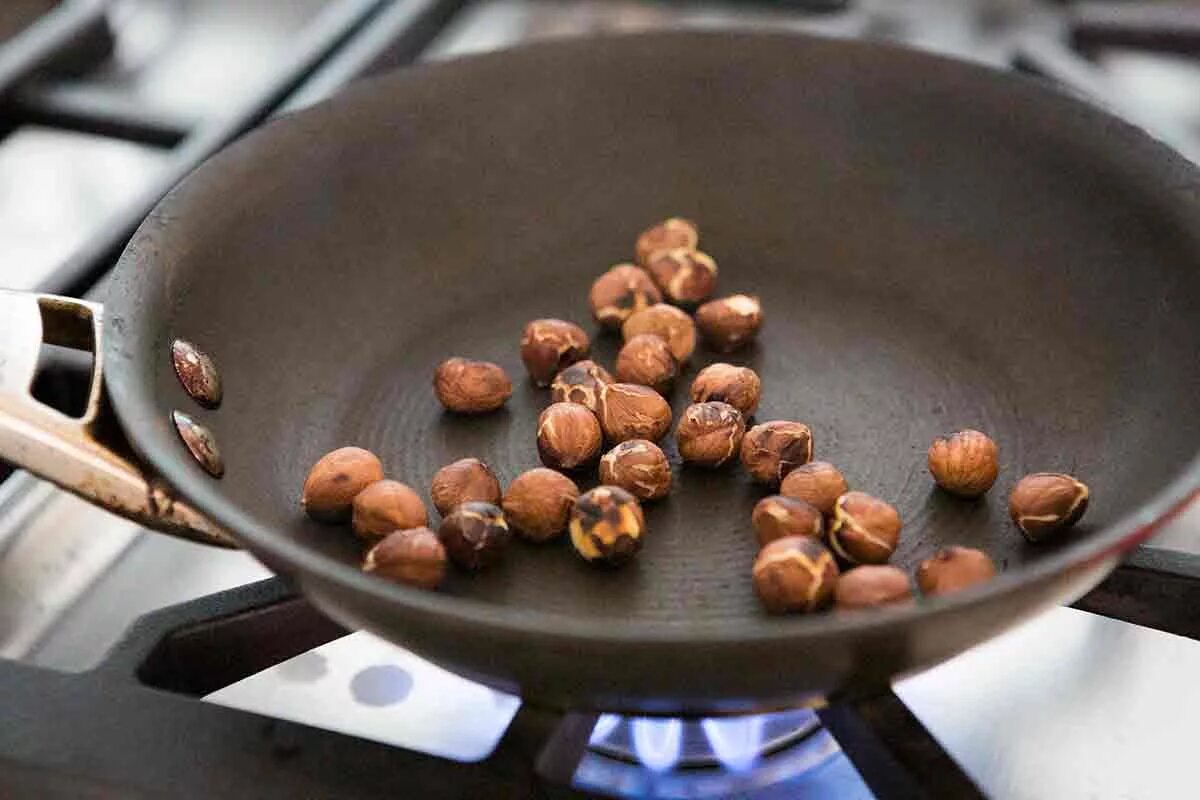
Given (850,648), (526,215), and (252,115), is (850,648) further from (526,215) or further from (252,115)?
(252,115)

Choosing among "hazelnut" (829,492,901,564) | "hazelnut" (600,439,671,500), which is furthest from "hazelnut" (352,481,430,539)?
"hazelnut" (829,492,901,564)

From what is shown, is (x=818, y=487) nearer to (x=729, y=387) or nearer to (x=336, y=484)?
(x=729, y=387)

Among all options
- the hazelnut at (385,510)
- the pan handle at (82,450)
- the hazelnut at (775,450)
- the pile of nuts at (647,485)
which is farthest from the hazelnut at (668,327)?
the pan handle at (82,450)

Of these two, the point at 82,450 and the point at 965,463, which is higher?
the point at 965,463

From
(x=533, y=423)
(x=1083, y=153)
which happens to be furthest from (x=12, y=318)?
(x=1083, y=153)

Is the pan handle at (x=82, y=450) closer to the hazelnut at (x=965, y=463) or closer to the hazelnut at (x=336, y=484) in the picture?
the hazelnut at (x=336, y=484)

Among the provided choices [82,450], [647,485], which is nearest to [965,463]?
[647,485]
